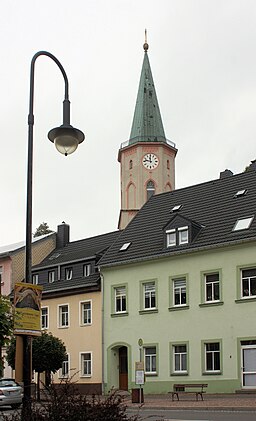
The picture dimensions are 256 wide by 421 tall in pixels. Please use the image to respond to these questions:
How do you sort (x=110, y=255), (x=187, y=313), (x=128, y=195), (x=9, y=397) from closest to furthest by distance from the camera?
(x=9, y=397)
(x=187, y=313)
(x=110, y=255)
(x=128, y=195)

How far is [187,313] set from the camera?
3600cm

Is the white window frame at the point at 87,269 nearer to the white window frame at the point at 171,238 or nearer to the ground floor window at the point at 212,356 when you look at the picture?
the white window frame at the point at 171,238

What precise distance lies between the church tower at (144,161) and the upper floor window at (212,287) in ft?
118

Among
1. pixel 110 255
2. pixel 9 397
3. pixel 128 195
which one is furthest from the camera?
pixel 128 195

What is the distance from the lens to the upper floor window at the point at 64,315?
4416cm

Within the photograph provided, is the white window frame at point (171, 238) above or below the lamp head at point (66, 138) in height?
above

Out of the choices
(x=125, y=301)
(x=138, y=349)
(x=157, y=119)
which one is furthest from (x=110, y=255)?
(x=157, y=119)

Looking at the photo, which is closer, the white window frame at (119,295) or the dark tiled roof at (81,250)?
the white window frame at (119,295)

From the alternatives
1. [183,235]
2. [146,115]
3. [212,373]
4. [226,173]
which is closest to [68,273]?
[183,235]

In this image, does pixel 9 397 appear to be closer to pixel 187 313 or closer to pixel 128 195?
pixel 187 313

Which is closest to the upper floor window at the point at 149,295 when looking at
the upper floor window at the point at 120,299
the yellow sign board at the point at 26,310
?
the upper floor window at the point at 120,299

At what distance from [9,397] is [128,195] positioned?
45.7 meters

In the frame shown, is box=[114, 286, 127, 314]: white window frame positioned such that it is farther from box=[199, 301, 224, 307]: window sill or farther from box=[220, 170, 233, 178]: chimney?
box=[220, 170, 233, 178]: chimney

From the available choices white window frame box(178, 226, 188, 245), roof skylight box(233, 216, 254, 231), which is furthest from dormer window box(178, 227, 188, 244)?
roof skylight box(233, 216, 254, 231)
